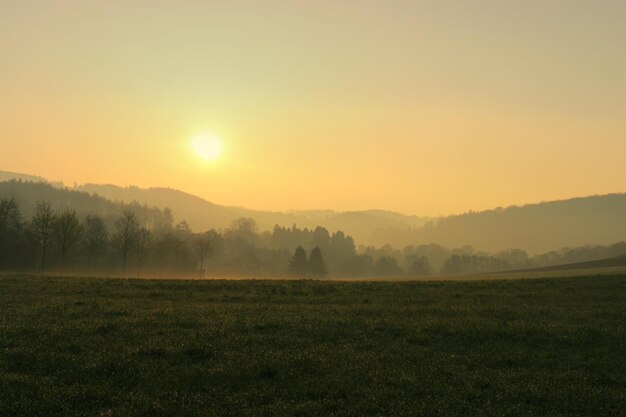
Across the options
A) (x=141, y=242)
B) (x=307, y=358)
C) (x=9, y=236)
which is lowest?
(x=307, y=358)

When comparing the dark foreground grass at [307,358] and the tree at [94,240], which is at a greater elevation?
the tree at [94,240]

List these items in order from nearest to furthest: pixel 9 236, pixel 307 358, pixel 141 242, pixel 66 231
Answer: pixel 307 358
pixel 66 231
pixel 9 236
pixel 141 242

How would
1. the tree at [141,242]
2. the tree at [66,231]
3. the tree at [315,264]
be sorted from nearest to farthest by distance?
the tree at [66,231]
the tree at [141,242]
the tree at [315,264]

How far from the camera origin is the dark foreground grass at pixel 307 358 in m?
13.1

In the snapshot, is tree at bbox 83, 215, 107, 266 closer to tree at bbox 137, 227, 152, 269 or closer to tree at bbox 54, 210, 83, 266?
tree at bbox 137, 227, 152, 269

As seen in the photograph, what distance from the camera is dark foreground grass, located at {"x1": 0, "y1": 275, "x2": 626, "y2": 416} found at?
515 inches

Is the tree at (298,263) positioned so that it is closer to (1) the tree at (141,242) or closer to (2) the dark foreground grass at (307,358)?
(1) the tree at (141,242)

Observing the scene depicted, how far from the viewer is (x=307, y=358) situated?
1750 centimetres

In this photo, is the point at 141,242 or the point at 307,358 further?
the point at 141,242

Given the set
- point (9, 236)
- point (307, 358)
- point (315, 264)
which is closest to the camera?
point (307, 358)

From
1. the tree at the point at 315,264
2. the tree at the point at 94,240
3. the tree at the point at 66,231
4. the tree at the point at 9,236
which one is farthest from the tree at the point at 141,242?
the tree at the point at 315,264

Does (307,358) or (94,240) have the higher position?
(94,240)

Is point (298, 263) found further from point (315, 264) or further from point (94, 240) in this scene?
point (94, 240)

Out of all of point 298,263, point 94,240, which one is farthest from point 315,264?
point 94,240
